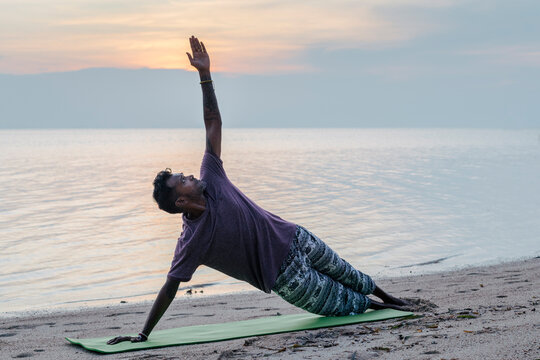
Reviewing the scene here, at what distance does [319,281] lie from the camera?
16.9 ft

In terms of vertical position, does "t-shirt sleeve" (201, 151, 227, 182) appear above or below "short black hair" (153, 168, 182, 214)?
above

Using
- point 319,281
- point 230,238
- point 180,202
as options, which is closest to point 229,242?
point 230,238

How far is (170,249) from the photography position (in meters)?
12.0

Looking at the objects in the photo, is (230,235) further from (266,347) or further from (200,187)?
(266,347)

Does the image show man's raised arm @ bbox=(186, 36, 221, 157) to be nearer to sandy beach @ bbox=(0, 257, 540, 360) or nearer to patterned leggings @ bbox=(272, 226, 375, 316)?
patterned leggings @ bbox=(272, 226, 375, 316)

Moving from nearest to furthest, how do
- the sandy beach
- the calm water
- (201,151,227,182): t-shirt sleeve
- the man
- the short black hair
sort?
the sandy beach < the short black hair < the man < (201,151,227,182): t-shirt sleeve < the calm water

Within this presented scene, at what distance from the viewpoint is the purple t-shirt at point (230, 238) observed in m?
4.68

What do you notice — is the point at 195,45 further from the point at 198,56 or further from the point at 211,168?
the point at 211,168

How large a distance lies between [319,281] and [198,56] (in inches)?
81.1

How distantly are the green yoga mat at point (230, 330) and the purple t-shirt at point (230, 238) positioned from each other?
1.69ft

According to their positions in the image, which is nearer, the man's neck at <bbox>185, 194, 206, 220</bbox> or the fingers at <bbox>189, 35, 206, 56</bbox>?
the man's neck at <bbox>185, 194, 206, 220</bbox>

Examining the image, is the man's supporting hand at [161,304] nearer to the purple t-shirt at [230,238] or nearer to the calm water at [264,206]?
the purple t-shirt at [230,238]

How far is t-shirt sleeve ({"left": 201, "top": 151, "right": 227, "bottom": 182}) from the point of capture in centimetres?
482

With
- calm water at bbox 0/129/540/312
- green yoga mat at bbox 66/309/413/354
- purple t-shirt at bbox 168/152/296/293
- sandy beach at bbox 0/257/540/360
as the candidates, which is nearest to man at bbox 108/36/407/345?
purple t-shirt at bbox 168/152/296/293
